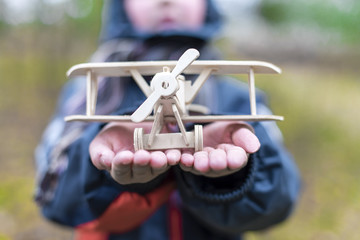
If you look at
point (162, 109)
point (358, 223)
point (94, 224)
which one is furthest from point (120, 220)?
point (358, 223)

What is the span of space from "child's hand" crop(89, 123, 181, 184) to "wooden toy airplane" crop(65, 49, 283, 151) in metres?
0.05

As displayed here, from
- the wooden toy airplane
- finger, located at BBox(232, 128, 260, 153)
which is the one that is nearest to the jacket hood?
the wooden toy airplane

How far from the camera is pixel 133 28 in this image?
1.29 meters

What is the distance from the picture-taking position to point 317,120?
13.7ft

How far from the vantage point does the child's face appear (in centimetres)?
116

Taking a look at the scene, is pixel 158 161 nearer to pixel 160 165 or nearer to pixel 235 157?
pixel 160 165

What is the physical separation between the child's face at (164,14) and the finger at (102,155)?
2.11ft

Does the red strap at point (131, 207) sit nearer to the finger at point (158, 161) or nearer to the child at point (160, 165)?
the child at point (160, 165)

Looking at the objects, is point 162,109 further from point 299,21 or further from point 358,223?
point 299,21

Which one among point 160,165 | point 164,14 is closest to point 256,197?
point 160,165

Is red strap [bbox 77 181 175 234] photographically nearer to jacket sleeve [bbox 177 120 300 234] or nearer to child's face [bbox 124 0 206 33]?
jacket sleeve [bbox 177 120 300 234]

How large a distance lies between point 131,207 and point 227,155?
0.39 metres

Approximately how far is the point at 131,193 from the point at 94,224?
0.89ft

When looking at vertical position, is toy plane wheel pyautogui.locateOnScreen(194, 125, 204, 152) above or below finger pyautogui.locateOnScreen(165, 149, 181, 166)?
above
